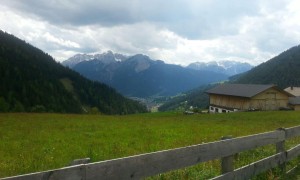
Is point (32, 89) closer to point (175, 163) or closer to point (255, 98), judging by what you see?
point (255, 98)

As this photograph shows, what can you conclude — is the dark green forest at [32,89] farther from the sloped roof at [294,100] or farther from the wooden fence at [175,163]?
the wooden fence at [175,163]

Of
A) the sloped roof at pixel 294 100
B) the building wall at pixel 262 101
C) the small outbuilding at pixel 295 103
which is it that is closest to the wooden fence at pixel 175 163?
the building wall at pixel 262 101

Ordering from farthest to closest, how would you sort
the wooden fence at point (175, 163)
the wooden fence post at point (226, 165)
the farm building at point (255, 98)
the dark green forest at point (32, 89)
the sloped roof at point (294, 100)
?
the dark green forest at point (32, 89), the sloped roof at point (294, 100), the farm building at point (255, 98), the wooden fence post at point (226, 165), the wooden fence at point (175, 163)

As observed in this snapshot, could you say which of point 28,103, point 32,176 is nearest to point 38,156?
point 32,176

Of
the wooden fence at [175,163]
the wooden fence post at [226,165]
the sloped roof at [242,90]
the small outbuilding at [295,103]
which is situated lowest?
the wooden fence post at [226,165]

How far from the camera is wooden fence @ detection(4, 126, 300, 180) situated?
4.05m

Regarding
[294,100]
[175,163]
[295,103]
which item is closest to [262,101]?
[295,103]

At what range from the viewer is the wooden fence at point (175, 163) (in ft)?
13.3

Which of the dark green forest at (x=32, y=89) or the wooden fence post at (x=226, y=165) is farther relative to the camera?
the dark green forest at (x=32, y=89)

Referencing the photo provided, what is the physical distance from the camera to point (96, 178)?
4273 millimetres

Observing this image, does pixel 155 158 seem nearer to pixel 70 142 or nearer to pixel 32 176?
pixel 32 176

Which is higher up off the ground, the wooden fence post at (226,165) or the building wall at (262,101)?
the building wall at (262,101)

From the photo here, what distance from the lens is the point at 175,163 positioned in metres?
5.78

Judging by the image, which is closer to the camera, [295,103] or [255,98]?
[255,98]
